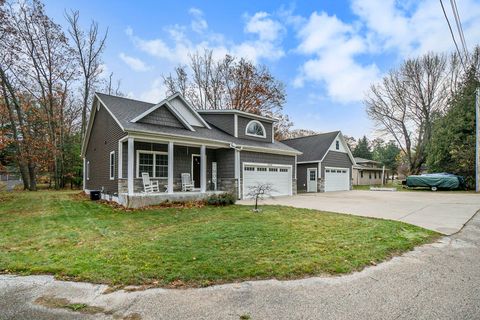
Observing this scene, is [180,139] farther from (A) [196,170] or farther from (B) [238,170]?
(B) [238,170]

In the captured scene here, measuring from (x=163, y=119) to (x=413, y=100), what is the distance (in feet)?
95.4

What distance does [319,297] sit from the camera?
3.21 meters

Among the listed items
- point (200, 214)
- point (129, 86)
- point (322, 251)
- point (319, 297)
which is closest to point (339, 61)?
point (200, 214)

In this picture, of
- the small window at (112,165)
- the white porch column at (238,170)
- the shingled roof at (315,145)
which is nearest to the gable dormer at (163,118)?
the small window at (112,165)

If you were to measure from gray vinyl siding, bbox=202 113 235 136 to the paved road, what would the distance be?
13021 millimetres

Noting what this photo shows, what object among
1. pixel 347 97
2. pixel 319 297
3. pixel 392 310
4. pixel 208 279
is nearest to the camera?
pixel 392 310

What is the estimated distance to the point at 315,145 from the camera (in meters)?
22.5

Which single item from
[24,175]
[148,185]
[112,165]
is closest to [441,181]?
[148,185]

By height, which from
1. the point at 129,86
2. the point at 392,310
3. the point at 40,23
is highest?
the point at 40,23

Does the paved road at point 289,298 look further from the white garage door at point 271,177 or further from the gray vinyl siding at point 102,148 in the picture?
the white garage door at point 271,177

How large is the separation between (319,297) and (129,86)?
3107 centimetres

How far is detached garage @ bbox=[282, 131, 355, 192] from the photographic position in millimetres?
20969

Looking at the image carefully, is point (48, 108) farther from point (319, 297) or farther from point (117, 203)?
point (319, 297)

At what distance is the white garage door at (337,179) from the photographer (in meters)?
21.5
